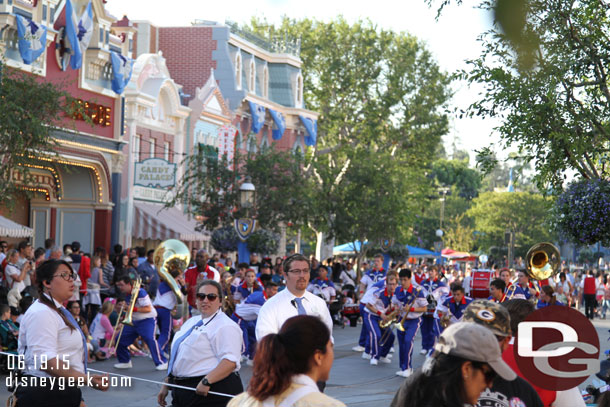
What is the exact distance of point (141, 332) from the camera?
48.5 feet

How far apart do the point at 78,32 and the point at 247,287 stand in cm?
1346

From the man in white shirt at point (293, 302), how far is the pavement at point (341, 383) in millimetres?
4406

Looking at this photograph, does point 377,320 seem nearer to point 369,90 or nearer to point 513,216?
point 369,90

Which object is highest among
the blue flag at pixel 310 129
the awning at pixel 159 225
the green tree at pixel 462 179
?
the green tree at pixel 462 179

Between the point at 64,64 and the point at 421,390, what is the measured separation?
25535 mm

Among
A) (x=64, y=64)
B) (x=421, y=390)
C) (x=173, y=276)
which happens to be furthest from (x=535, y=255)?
(x=64, y=64)

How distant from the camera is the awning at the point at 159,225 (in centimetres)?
3269

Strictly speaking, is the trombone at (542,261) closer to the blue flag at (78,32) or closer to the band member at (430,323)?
the band member at (430,323)

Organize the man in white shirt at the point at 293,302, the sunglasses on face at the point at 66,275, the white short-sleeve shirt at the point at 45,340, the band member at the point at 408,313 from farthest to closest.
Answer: the band member at the point at 408,313 → the man in white shirt at the point at 293,302 → the sunglasses on face at the point at 66,275 → the white short-sleeve shirt at the point at 45,340

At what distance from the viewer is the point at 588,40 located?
9.62 metres

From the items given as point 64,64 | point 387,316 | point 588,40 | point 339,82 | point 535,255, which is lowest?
point 387,316

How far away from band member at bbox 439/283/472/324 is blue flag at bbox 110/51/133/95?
Answer: 16860 millimetres

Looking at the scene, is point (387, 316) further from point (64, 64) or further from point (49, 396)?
point (64, 64)

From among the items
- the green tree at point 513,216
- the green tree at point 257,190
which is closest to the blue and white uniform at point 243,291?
the green tree at point 257,190
